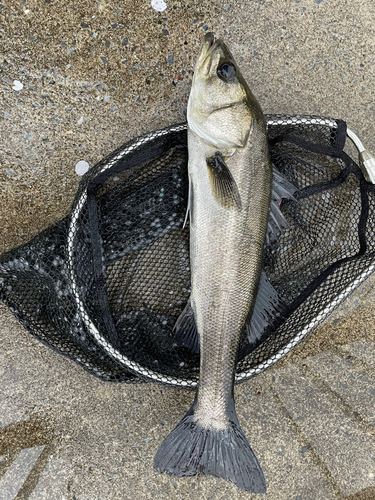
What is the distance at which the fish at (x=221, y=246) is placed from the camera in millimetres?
1981

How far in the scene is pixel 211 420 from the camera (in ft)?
6.64

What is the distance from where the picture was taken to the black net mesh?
6.95 feet

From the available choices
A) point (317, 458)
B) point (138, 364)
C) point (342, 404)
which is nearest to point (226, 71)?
point (138, 364)

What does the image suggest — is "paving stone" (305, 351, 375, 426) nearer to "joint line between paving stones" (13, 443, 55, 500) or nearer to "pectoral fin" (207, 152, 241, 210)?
"pectoral fin" (207, 152, 241, 210)

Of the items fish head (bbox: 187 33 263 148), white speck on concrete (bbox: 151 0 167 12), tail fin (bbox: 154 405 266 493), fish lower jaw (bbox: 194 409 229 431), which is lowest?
tail fin (bbox: 154 405 266 493)

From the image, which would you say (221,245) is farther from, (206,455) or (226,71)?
(206,455)

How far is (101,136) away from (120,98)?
265 millimetres

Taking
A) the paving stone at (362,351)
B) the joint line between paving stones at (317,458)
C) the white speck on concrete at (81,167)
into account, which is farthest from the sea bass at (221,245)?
the paving stone at (362,351)

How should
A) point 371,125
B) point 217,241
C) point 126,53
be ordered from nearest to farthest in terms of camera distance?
point 217,241, point 126,53, point 371,125

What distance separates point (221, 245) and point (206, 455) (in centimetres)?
111

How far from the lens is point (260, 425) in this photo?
2.54 metres

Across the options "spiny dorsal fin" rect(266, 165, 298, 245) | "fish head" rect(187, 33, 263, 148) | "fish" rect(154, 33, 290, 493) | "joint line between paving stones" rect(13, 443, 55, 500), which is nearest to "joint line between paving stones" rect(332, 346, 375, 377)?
"fish" rect(154, 33, 290, 493)

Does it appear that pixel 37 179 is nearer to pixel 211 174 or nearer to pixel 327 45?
pixel 211 174

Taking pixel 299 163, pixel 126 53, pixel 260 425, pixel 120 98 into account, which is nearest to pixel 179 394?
pixel 260 425
